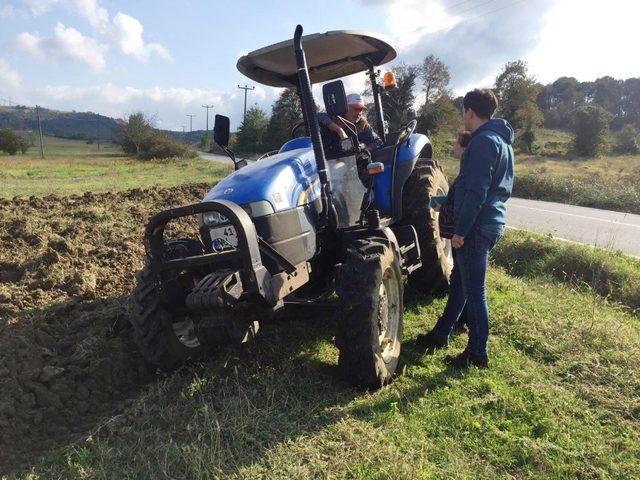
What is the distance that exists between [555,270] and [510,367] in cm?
434

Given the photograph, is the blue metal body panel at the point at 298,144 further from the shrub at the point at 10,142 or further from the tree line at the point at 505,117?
the shrub at the point at 10,142

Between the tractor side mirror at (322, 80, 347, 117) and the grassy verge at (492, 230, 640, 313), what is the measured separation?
4.61 m

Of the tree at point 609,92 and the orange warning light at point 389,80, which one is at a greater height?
the tree at point 609,92

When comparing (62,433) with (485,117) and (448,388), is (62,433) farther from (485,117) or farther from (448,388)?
(485,117)

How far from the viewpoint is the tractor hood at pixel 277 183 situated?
3441mm

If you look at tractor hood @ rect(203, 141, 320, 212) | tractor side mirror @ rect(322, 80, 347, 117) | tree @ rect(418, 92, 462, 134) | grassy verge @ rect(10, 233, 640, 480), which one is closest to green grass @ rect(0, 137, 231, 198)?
tractor hood @ rect(203, 141, 320, 212)

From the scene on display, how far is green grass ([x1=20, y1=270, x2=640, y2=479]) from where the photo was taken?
2.75 metres

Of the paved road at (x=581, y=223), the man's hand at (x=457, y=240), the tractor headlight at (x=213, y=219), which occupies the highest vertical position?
the tractor headlight at (x=213, y=219)

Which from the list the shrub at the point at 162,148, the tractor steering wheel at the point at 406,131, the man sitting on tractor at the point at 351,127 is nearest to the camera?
the man sitting on tractor at the point at 351,127

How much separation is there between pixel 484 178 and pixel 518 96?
38.5 m

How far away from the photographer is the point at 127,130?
48.9 m

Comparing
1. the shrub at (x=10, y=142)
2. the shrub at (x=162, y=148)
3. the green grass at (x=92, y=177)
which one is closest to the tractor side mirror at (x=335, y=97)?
the green grass at (x=92, y=177)

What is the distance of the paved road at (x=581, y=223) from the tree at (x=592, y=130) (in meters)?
22.4

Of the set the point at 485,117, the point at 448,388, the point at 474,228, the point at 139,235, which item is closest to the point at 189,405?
the point at 448,388
